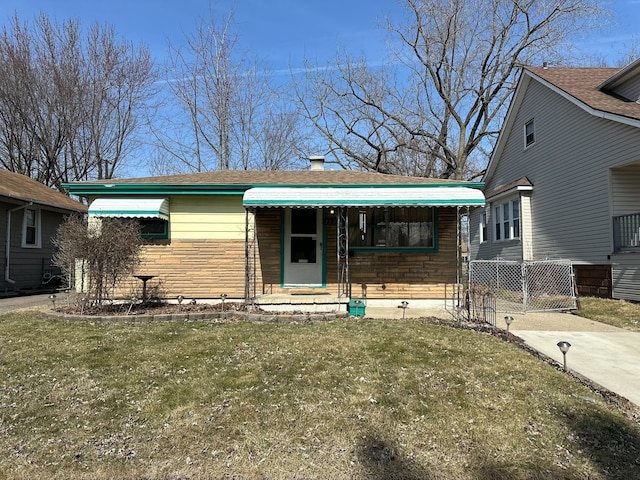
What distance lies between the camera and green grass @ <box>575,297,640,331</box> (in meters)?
8.13

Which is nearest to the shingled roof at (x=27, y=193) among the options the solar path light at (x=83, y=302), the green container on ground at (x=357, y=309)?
the solar path light at (x=83, y=302)

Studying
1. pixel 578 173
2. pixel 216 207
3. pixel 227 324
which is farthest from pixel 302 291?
pixel 578 173

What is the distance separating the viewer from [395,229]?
31.1ft

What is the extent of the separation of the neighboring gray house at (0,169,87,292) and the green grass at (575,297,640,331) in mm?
16457

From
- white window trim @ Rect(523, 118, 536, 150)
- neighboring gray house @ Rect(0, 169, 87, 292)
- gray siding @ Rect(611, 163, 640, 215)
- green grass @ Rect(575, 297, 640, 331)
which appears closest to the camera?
green grass @ Rect(575, 297, 640, 331)

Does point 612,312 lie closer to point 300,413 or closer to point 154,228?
point 300,413

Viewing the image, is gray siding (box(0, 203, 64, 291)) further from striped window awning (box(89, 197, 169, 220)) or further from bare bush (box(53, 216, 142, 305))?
bare bush (box(53, 216, 142, 305))

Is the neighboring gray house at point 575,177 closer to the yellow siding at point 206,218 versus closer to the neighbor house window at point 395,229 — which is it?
the neighbor house window at point 395,229

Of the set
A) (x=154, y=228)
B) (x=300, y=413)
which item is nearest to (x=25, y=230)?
(x=154, y=228)

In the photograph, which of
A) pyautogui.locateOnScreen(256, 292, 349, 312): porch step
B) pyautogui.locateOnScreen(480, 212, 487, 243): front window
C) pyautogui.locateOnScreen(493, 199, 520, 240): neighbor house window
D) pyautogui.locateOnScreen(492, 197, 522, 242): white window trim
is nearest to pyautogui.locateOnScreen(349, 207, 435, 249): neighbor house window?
pyautogui.locateOnScreen(256, 292, 349, 312): porch step

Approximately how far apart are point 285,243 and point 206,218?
6.57ft

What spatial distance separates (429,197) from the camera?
834 centimetres

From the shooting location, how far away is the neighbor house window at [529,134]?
A: 49.2 ft

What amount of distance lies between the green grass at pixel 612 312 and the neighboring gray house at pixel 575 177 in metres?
0.57
